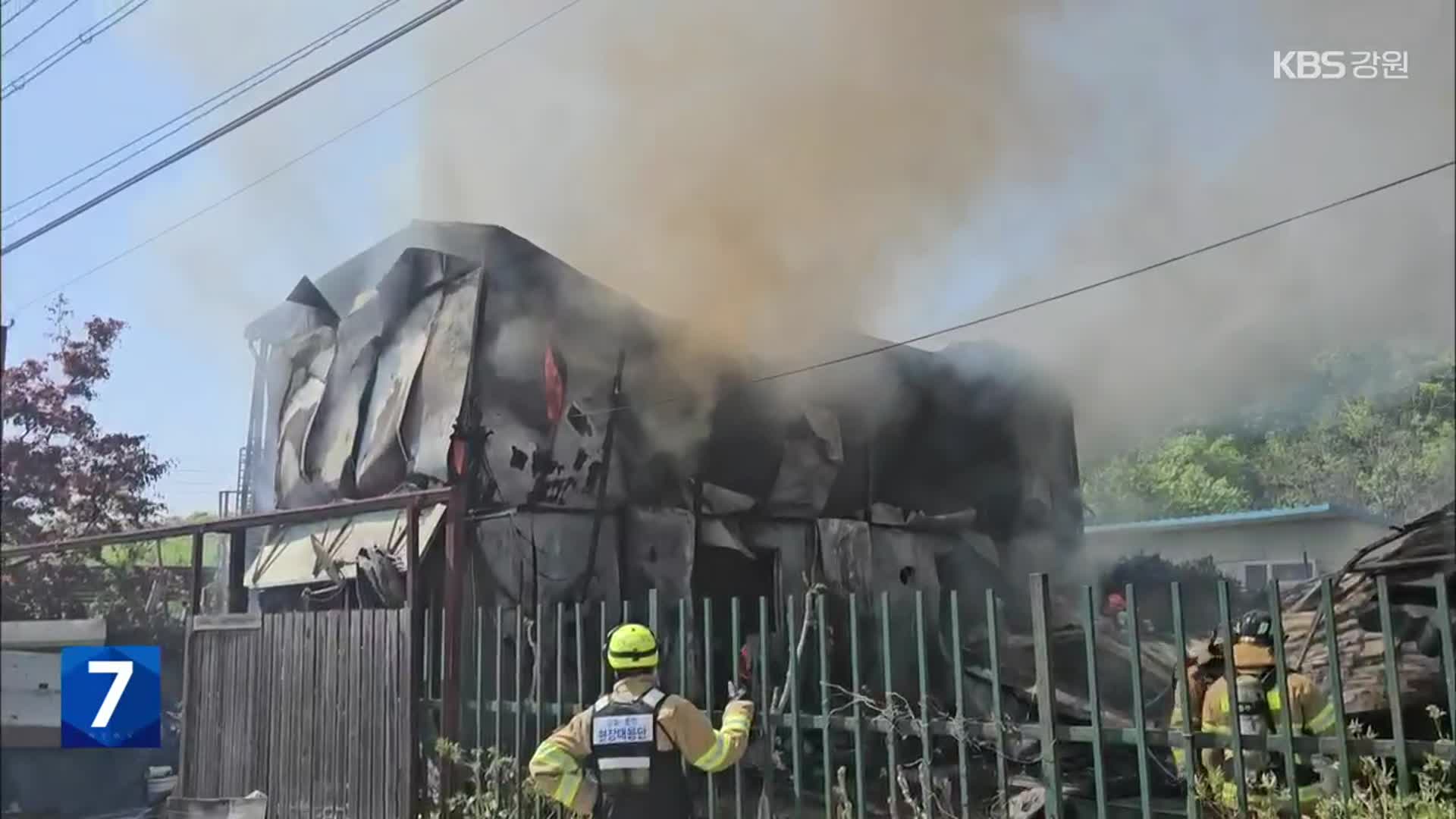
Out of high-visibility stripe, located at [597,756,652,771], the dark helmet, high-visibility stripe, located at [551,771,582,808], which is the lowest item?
high-visibility stripe, located at [551,771,582,808]

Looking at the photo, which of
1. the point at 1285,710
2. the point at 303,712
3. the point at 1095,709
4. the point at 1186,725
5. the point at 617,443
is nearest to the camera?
the point at 1285,710

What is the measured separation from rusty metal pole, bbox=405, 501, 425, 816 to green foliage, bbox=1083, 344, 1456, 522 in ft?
9.75

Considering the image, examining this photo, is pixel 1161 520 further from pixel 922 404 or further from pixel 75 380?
pixel 75 380

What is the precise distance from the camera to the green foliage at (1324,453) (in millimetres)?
3344

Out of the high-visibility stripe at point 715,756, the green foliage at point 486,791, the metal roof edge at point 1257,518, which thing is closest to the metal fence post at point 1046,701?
the high-visibility stripe at point 715,756

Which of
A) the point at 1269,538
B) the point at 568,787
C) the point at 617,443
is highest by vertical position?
the point at 617,443

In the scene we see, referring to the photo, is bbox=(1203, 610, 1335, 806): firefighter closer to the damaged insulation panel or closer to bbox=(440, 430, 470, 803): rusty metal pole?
the damaged insulation panel

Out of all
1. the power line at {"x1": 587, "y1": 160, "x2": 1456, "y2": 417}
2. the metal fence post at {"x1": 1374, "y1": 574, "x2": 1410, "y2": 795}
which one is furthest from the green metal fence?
the power line at {"x1": 587, "y1": 160, "x2": 1456, "y2": 417}

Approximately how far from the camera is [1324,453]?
4.03 m

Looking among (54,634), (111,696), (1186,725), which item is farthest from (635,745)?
(54,634)

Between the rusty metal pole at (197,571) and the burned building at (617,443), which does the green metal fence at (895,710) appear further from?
the rusty metal pole at (197,571)

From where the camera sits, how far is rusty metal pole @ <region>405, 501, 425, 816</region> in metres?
4.53

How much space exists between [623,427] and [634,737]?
265 cm

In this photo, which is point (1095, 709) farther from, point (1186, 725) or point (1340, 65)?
point (1340, 65)
